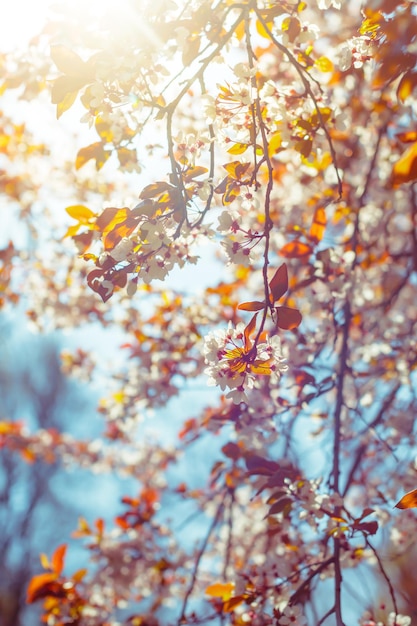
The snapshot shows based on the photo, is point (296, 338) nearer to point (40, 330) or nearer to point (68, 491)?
point (40, 330)

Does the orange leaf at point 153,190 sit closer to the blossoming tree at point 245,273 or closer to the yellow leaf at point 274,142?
the blossoming tree at point 245,273

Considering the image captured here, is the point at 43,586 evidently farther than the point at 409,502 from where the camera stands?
Yes

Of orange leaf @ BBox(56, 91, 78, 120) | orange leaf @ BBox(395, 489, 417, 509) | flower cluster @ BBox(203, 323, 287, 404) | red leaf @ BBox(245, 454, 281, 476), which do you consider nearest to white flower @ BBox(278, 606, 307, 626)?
red leaf @ BBox(245, 454, 281, 476)

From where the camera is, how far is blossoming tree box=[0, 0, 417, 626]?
3.37 feet

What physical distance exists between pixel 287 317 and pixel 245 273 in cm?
146

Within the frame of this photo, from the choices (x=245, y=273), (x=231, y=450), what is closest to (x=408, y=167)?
(x=231, y=450)

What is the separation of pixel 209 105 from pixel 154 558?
7.84 feet

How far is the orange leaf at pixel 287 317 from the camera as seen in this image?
3.22ft

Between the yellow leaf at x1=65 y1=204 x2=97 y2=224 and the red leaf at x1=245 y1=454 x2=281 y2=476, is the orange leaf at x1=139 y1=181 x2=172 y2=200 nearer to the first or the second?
the yellow leaf at x1=65 y1=204 x2=97 y2=224

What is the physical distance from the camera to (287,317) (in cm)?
99

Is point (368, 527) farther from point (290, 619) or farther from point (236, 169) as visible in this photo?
point (236, 169)

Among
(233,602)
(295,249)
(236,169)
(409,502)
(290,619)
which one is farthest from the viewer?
(295,249)

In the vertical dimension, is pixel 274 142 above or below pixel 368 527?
above

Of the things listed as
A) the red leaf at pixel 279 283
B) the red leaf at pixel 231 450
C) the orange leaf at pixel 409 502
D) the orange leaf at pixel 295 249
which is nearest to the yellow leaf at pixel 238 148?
the red leaf at pixel 279 283
